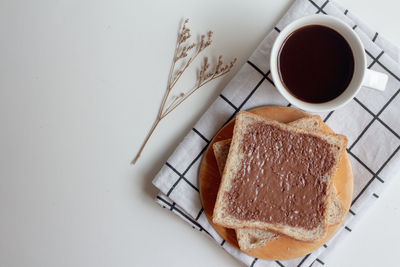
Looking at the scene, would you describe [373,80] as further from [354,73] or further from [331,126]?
[331,126]

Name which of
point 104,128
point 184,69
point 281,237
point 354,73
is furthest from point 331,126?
point 104,128

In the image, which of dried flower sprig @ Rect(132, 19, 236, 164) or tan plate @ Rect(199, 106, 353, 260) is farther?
dried flower sprig @ Rect(132, 19, 236, 164)

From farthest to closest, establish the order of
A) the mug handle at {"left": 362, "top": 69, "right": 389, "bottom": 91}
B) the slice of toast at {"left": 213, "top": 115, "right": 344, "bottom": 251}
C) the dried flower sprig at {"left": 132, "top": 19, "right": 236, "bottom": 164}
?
the dried flower sprig at {"left": 132, "top": 19, "right": 236, "bottom": 164} → the slice of toast at {"left": 213, "top": 115, "right": 344, "bottom": 251} → the mug handle at {"left": 362, "top": 69, "right": 389, "bottom": 91}

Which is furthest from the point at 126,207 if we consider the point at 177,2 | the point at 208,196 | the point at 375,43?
the point at 375,43

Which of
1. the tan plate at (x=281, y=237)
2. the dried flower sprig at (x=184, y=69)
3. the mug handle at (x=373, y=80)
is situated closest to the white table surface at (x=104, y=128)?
the dried flower sprig at (x=184, y=69)

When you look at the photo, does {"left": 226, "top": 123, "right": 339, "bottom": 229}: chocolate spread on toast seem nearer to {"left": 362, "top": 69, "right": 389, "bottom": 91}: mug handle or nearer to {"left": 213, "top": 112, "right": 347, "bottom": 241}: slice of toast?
{"left": 213, "top": 112, "right": 347, "bottom": 241}: slice of toast

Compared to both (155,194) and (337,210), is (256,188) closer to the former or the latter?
(337,210)

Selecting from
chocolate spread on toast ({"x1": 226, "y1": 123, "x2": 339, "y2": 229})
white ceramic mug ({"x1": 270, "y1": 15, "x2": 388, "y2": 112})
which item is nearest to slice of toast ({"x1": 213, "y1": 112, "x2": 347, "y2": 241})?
chocolate spread on toast ({"x1": 226, "y1": 123, "x2": 339, "y2": 229})
